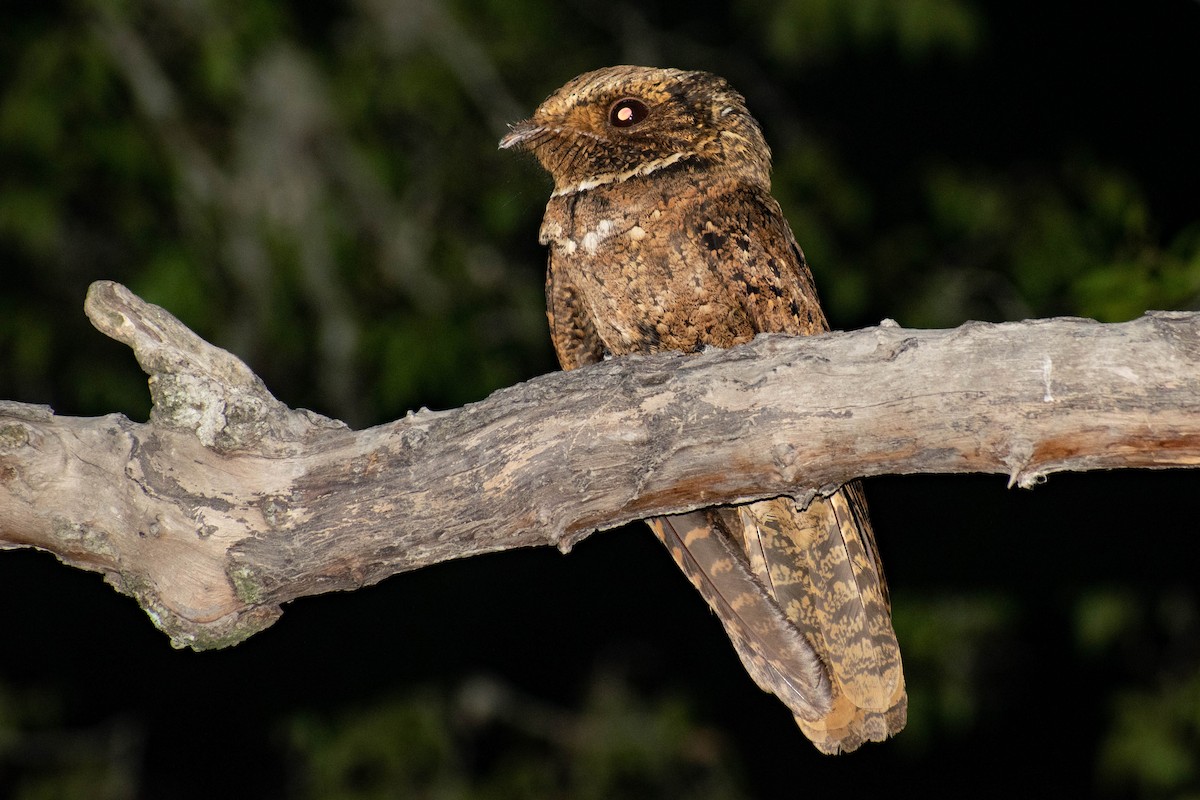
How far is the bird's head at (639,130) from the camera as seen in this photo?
132 inches

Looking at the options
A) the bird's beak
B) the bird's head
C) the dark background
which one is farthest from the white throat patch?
the dark background

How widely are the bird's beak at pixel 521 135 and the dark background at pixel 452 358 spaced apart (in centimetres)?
296

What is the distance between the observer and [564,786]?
7.46m

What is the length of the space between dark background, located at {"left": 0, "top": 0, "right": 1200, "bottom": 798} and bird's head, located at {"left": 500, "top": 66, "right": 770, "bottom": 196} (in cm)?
302

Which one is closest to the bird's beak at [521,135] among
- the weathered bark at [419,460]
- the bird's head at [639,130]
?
the bird's head at [639,130]

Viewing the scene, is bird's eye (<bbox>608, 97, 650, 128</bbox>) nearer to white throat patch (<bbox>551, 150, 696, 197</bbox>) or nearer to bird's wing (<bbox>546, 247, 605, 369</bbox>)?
white throat patch (<bbox>551, 150, 696, 197</bbox>)

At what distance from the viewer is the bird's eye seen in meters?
3.44

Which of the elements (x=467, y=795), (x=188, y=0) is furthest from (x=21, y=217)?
(x=467, y=795)

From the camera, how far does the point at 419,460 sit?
9.03 feet

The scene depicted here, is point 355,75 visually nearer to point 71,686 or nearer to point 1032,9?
point 71,686

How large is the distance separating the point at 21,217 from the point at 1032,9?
662 cm

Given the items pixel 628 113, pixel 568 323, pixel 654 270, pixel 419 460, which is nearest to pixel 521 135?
pixel 628 113

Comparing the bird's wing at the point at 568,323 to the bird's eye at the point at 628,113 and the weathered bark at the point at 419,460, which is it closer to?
the bird's eye at the point at 628,113

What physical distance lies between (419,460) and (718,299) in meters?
0.91
